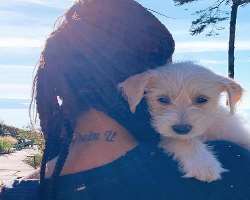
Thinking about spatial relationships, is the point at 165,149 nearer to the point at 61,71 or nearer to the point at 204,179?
the point at 204,179

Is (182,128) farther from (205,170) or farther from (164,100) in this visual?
(205,170)

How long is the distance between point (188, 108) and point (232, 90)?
1.54 feet

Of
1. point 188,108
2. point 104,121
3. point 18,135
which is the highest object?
point 104,121

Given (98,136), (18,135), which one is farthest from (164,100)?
(18,135)

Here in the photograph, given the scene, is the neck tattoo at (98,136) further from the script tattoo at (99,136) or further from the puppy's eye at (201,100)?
the puppy's eye at (201,100)

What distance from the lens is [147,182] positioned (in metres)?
2.66

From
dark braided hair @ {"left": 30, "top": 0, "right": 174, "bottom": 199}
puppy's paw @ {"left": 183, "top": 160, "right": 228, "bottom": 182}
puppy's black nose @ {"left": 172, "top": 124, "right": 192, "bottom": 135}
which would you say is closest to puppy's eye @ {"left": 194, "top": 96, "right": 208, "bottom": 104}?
puppy's black nose @ {"left": 172, "top": 124, "right": 192, "bottom": 135}

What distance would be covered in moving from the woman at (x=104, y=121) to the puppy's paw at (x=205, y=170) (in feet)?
0.14

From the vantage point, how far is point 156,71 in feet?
11.2

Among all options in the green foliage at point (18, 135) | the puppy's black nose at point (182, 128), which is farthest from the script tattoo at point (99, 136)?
the green foliage at point (18, 135)

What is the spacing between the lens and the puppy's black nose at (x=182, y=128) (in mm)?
3277

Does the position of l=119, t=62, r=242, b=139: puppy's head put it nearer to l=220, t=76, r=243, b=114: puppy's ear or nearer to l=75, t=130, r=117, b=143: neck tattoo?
l=220, t=76, r=243, b=114: puppy's ear

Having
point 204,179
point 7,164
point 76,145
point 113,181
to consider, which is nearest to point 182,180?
point 204,179

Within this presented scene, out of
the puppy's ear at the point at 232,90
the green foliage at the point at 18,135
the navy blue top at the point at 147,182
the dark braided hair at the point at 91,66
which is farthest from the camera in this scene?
the green foliage at the point at 18,135
